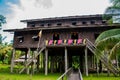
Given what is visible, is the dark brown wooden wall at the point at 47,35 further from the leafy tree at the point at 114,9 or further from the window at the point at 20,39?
the leafy tree at the point at 114,9

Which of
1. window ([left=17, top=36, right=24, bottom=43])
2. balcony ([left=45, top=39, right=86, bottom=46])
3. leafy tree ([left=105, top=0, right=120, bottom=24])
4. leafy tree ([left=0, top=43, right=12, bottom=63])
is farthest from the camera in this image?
leafy tree ([left=0, top=43, right=12, bottom=63])

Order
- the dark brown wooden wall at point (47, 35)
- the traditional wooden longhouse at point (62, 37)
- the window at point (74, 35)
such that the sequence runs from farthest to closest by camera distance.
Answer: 1. the window at point (74, 35)
2. the dark brown wooden wall at point (47, 35)
3. the traditional wooden longhouse at point (62, 37)

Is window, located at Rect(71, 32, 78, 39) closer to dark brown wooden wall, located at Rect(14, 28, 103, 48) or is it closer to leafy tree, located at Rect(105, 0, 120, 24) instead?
dark brown wooden wall, located at Rect(14, 28, 103, 48)

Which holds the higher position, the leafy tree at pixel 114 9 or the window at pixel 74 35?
the leafy tree at pixel 114 9

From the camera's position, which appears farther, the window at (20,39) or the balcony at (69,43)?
the window at (20,39)

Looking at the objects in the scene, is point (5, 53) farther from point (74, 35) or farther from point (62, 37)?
point (74, 35)

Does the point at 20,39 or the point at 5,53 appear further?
the point at 5,53

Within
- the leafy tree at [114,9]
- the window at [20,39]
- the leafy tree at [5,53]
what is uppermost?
the leafy tree at [114,9]

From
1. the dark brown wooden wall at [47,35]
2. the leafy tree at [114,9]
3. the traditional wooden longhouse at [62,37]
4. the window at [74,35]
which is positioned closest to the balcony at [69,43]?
the traditional wooden longhouse at [62,37]

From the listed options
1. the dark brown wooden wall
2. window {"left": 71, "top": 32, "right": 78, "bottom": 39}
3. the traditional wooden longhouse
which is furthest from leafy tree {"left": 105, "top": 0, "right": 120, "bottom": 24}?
window {"left": 71, "top": 32, "right": 78, "bottom": 39}

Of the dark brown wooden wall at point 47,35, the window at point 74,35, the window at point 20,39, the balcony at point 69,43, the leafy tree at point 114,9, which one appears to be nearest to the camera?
the leafy tree at point 114,9

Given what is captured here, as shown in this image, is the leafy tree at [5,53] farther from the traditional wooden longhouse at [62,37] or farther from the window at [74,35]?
the window at [74,35]

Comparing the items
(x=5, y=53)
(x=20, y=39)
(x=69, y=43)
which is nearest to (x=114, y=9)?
(x=69, y=43)

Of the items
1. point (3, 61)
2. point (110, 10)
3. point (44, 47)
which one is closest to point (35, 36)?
point (44, 47)
